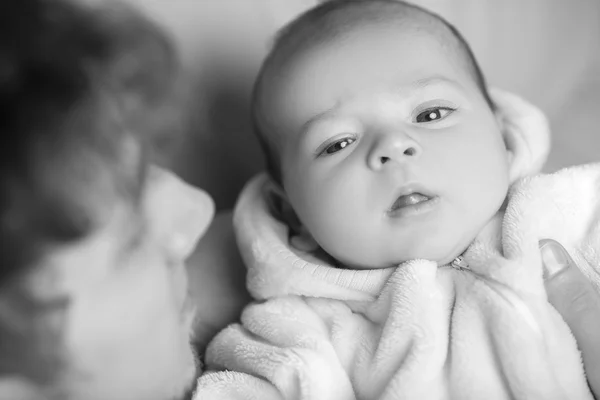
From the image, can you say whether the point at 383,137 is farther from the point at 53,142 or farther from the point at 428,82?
the point at 53,142

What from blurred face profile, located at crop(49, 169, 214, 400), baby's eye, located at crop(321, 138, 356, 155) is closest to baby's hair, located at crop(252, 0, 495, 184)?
baby's eye, located at crop(321, 138, 356, 155)

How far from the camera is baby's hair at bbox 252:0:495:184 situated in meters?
1.01

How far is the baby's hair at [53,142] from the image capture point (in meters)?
0.42

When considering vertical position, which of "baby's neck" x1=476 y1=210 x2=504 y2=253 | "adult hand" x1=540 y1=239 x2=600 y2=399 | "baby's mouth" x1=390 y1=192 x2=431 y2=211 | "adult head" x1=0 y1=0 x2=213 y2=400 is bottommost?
"adult hand" x1=540 y1=239 x2=600 y2=399

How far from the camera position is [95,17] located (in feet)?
1.55

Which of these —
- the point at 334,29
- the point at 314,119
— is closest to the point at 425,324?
the point at 314,119

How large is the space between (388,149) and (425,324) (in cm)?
24

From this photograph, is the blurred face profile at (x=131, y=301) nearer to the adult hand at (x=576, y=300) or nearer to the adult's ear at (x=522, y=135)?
the adult hand at (x=576, y=300)

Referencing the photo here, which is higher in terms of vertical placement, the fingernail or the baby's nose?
the baby's nose

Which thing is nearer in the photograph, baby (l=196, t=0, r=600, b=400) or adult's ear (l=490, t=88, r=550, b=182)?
baby (l=196, t=0, r=600, b=400)

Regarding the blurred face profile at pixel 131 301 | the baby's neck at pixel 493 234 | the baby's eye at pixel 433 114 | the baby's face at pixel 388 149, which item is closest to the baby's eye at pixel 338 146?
the baby's face at pixel 388 149

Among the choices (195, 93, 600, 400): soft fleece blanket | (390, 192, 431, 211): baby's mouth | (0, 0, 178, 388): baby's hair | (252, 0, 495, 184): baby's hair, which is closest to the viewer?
(0, 0, 178, 388): baby's hair

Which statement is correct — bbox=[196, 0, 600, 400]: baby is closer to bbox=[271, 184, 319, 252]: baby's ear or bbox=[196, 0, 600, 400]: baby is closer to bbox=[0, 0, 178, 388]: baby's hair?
bbox=[271, 184, 319, 252]: baby's ear

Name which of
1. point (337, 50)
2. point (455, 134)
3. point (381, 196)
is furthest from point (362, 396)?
point (337, 50)
